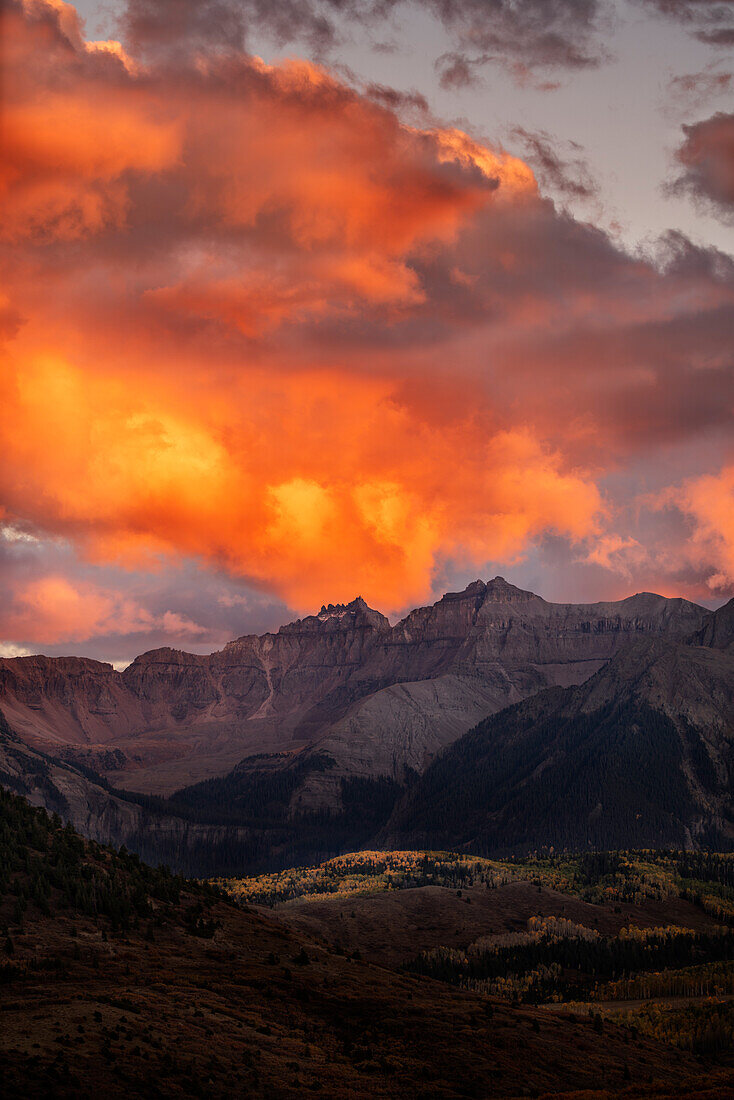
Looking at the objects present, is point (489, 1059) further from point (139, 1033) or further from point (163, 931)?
point (163, 931)

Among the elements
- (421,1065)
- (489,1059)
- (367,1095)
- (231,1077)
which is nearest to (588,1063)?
(489,1059)

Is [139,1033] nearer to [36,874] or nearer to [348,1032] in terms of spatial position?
[348,1032]

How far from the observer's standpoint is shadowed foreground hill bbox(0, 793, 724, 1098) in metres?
82.4

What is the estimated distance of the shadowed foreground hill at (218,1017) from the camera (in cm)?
8238

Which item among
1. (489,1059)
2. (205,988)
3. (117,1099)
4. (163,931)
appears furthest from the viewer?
(163,931)

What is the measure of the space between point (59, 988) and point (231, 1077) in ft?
87.5

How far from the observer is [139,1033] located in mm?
87500

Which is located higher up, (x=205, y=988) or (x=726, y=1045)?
(x=205, y=988)

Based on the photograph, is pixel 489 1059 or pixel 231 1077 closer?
pixel 231 1077

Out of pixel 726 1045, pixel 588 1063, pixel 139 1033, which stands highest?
pixel 139 1033

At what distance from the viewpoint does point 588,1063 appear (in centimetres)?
11681

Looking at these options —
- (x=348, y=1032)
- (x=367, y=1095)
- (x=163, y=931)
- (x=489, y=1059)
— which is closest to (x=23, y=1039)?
(x=367, y=1095)

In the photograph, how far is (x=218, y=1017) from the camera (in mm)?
99500

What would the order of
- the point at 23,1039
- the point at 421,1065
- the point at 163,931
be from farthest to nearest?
the point at 163,931
the point at 421,1065
the point at 23,1039
